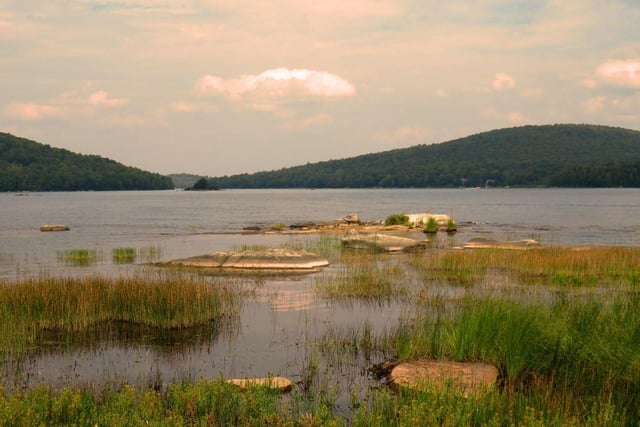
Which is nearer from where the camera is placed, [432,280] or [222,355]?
[222,355]

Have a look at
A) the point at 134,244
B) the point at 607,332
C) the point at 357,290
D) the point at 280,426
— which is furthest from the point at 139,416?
the point at 134,244

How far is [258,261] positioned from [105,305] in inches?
412

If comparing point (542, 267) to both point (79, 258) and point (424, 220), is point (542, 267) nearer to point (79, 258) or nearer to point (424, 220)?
point (79, 258)

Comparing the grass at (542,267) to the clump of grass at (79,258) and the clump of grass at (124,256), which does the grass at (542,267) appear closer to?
the clump of grass at (124,256)

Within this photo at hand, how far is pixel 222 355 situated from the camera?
1332 centimetres

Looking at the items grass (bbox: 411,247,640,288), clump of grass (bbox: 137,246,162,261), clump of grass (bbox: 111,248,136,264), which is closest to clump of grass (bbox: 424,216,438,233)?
grass (bbox: 411,247,640,288)

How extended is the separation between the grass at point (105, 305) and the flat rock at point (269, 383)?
5.70 metres

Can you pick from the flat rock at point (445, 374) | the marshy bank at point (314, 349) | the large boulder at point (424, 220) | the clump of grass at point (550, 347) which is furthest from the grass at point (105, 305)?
the large boulder at point (424, 220)

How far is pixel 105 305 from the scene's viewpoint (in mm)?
16812

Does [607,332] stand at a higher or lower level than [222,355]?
higher

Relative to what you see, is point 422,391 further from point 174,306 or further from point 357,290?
point 357,290

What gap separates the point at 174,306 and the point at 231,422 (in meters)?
8.15

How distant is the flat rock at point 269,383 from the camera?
10297 millimetres

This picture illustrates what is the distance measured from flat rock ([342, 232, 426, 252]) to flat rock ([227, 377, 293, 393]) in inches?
943
